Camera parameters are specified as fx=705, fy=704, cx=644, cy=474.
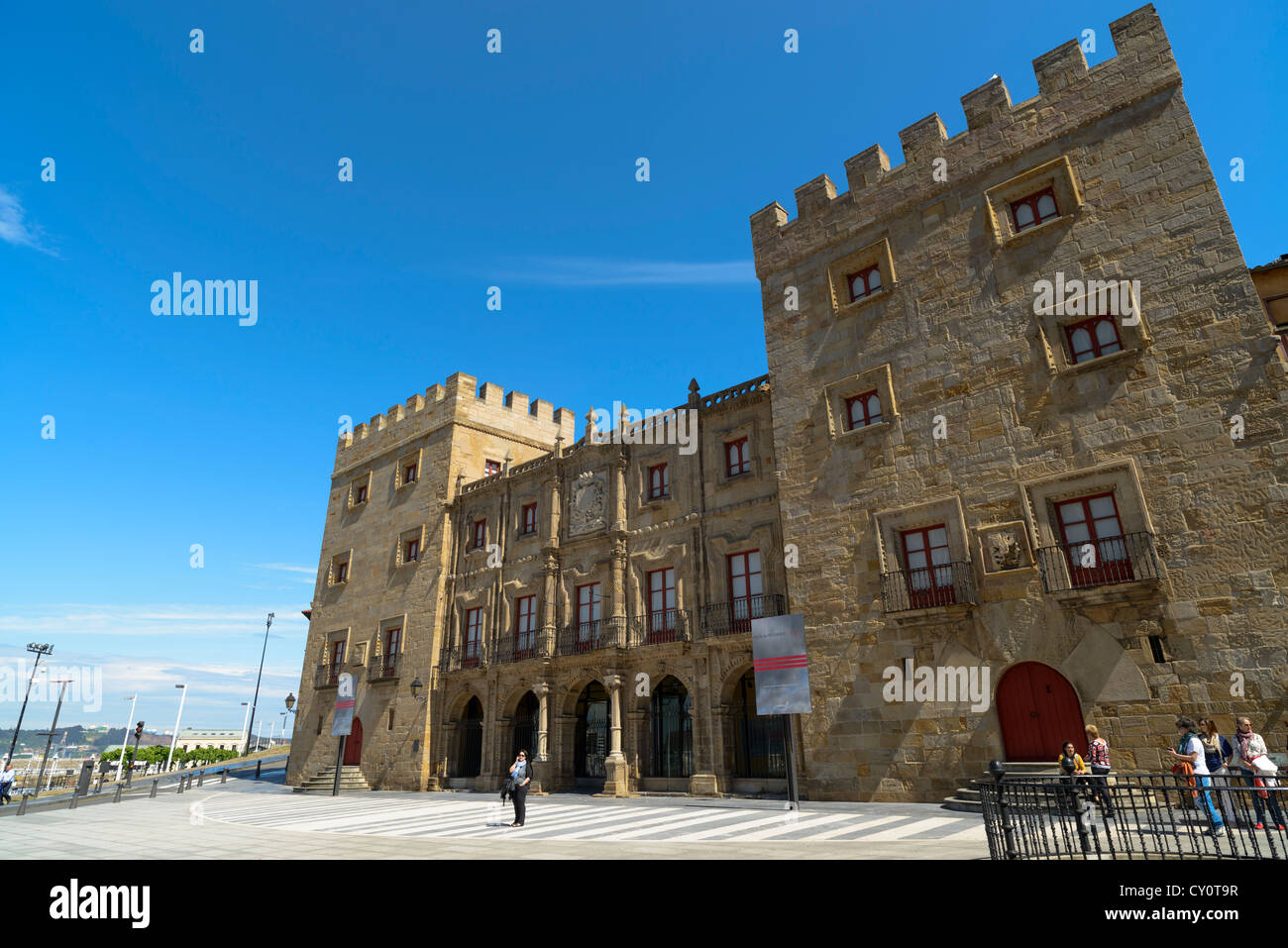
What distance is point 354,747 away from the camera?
29.0m

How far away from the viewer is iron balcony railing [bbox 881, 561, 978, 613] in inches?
576

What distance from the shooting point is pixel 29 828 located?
14211 millimetres

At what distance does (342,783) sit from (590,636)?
12.1m

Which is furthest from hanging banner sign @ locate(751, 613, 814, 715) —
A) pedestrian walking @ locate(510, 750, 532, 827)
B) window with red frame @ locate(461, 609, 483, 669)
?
window with red frame @ locate(461, 609, 483, 669)

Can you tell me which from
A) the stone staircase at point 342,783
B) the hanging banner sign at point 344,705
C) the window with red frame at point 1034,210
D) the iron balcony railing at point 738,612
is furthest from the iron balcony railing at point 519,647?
the window with red frame at point 1034,210

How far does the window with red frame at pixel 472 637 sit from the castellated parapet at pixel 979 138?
53.4 ft

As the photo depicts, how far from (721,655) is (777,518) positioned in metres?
4.14

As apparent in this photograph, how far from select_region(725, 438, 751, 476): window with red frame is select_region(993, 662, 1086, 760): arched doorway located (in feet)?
30.0

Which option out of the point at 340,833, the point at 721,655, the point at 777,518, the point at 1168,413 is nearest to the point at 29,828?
the point at 340,833

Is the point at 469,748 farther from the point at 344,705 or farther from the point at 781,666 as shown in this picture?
the point at 781,666

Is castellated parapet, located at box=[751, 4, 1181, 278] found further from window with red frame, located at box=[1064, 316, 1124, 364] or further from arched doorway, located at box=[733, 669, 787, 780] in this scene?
arched doorway, located at box=[733, 669, 787, 780]

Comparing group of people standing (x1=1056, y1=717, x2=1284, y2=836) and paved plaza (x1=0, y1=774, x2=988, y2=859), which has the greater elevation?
group of people standing (x1=1056, y1=717, x2=1284, y2=836)

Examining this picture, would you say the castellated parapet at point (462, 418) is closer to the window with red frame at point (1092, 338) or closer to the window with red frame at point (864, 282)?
the window with red frame at point (864, 282)
